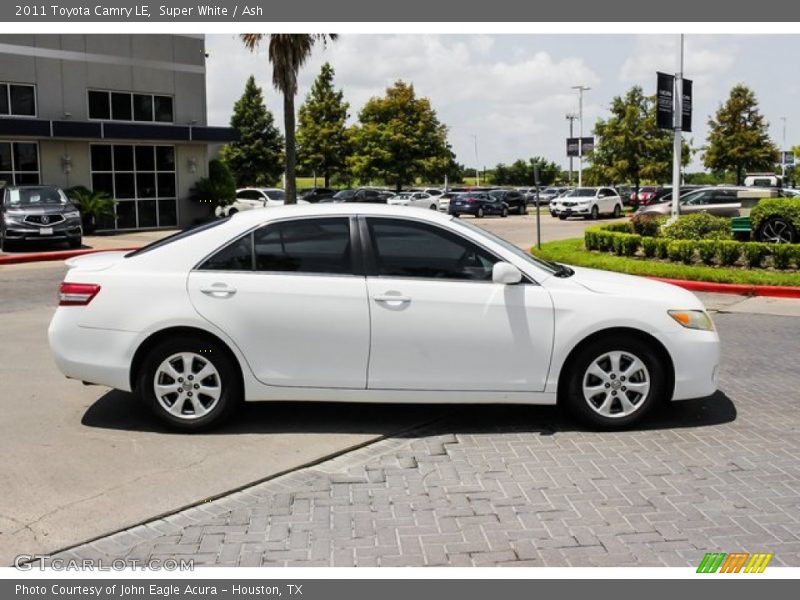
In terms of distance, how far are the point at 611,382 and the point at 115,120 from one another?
27227mm

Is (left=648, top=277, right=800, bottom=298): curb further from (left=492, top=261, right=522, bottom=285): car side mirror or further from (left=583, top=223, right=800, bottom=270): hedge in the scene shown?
(left=492, top=261, right=522, bottom=285): car side mirror

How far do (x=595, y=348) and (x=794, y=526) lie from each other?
186 centimetres

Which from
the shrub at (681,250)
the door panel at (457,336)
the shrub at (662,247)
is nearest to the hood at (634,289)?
the door panel at (457,336)

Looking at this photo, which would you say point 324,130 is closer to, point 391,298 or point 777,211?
point 777,211

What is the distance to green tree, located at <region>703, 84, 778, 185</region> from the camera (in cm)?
5512

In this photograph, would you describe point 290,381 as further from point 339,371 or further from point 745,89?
point 745,89

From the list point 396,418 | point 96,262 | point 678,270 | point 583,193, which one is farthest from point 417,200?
point 96,262

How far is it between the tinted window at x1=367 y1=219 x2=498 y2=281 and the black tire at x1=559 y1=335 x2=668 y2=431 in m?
0.88

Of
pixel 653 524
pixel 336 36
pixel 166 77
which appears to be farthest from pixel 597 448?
pixel 166 77

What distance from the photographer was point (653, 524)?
4531 mm

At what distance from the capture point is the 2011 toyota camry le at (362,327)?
5.93 m

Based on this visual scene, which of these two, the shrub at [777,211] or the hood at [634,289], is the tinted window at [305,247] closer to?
the hood at [634,289]

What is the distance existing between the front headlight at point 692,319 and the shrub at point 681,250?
1022cm
